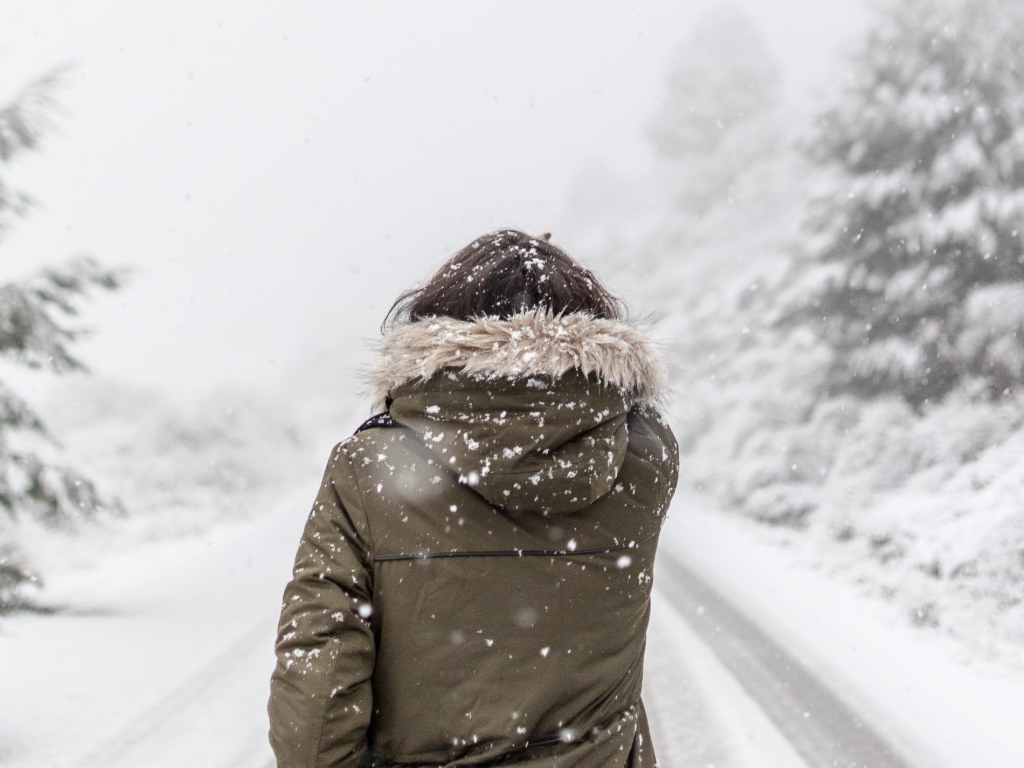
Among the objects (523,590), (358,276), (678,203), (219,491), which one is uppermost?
(358,276)

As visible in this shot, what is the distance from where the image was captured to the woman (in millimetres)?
1220

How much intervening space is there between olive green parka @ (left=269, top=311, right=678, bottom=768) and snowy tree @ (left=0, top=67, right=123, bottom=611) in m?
5.20

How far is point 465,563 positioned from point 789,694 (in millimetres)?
4497

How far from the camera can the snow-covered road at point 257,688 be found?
13.4 ft

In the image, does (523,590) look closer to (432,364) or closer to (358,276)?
(432,364)

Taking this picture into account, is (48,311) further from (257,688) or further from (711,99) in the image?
(711,99)

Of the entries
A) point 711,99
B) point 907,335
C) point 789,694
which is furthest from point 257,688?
point 711,99

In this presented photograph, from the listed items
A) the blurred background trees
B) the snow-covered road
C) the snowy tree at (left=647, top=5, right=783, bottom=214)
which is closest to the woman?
the snow-covered road

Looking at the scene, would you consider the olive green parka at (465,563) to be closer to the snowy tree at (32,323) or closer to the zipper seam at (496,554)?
the zipper seam at (496,554)

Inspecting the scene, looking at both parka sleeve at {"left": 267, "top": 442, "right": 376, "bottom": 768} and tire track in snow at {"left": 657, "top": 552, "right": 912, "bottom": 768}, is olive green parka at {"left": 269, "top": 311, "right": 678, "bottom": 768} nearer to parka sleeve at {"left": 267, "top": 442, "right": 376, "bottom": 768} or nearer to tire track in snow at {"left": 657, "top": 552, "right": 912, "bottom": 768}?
parka sleeve at {"left": 267, "top": 442, "right": 376, "bottom": 768}

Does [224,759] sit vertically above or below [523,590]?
below

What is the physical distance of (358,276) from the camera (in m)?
81.9

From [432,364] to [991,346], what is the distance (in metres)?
11.5

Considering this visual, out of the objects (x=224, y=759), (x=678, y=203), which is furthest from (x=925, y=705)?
(x=678, y=203)
